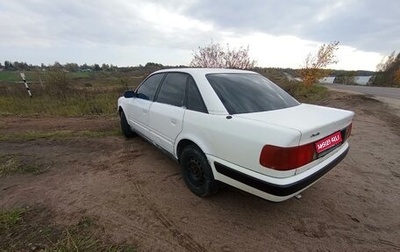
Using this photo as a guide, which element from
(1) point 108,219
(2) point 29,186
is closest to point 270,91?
(1) point 108,219

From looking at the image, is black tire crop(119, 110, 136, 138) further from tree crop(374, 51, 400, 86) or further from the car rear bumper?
tree crop(374, 51, 400, 86)

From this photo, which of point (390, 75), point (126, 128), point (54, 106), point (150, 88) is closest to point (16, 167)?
point (126, 128)

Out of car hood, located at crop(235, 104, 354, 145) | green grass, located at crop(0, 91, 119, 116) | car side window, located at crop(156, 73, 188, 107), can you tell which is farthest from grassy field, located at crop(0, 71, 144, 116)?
car hood, located at crop(235, 104, 354, 145)

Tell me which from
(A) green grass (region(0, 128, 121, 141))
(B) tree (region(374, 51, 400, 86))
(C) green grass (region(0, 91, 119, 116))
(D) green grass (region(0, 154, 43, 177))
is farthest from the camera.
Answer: (B) tree (region(374, 51, 400, 86))

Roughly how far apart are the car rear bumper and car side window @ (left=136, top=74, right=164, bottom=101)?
1.90 meters

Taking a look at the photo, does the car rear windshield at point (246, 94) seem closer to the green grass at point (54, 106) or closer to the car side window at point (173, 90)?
the car side window at point (173, 90)

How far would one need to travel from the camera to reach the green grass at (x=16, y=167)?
356 centimetres

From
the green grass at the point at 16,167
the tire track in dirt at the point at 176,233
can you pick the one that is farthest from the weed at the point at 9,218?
the tire track in dirt at the point at 176,233

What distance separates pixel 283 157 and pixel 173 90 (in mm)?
1898

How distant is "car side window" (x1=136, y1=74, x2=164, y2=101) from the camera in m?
3.77

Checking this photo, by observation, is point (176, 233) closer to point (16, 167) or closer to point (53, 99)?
point (16, 167)

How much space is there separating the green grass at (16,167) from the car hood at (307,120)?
Result: 341 centimetres

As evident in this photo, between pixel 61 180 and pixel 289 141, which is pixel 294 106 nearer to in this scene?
pixel 289 141

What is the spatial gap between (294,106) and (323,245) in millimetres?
1554
